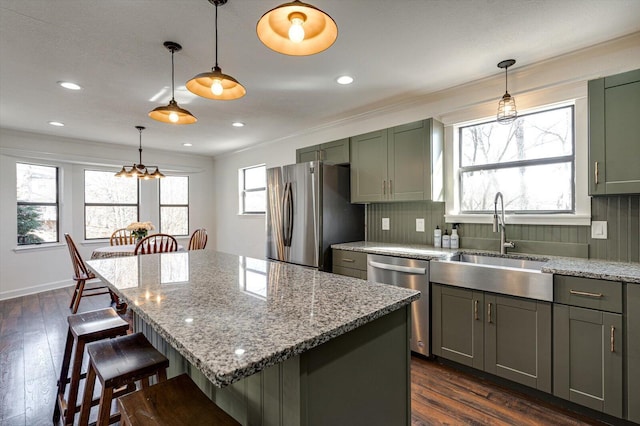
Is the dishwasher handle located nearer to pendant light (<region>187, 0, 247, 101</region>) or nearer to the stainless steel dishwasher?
the stainless steel dishwasher

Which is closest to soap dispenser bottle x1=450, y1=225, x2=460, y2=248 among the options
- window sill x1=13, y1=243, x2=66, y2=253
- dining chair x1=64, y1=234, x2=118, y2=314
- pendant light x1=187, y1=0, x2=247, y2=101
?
pendant light x1=187, y1=0, x2=247, y2=101

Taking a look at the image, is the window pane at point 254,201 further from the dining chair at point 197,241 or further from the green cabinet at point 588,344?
the green cabinet at point 588,344

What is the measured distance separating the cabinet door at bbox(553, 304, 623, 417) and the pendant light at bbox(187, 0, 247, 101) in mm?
2334

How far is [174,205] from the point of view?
20.5 feet

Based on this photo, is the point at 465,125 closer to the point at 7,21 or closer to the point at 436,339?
the point at 436,339

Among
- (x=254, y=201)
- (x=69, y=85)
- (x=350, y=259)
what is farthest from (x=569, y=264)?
(x=254, y=201)

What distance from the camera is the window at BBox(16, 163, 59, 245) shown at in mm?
4691

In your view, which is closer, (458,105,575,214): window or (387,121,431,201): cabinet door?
(458,105,575,214): window

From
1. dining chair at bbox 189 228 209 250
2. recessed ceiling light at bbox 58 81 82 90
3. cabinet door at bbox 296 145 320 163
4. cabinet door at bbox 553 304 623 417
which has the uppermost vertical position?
recessed ceiling light at bbox 58 81 82 90

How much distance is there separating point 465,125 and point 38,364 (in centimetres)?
427

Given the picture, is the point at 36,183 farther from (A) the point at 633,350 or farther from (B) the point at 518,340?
(A) the point at 633,350

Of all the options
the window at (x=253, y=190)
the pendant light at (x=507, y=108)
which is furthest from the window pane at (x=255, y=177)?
the pendant light at (x=507, y=108)

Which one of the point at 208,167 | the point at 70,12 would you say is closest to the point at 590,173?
the point at 70,12

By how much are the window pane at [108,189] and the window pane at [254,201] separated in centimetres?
206
